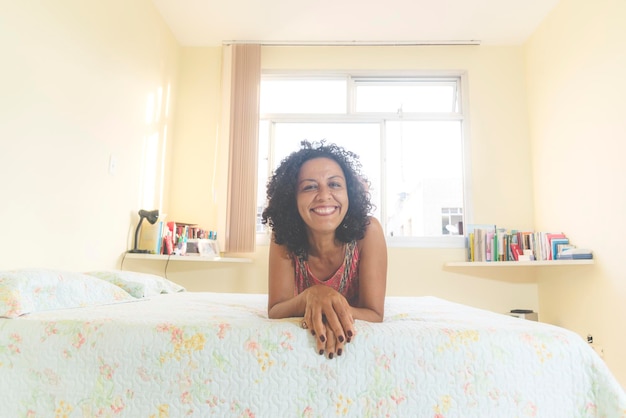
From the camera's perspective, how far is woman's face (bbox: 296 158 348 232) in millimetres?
1149

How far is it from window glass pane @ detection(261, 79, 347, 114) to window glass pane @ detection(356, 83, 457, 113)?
0.20 m

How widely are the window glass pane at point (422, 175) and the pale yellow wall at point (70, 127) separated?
2.10 metres

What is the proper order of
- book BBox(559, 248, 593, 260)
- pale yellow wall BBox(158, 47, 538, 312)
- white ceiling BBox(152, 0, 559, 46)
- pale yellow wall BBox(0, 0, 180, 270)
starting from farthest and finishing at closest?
pale yellow wall BBox(158, 47, 538, 312) < white ceiling BBox(152, 0, 559, 46) < book BBox(559, 248, 593, 260) < pale yellow wall BBox(0, 0, 180, 270)

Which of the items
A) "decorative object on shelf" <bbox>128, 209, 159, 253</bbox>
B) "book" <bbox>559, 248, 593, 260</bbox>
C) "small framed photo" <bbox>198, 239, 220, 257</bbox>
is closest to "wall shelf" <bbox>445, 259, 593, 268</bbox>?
"book" <bbox>559, 248, 593, 260</bbox>

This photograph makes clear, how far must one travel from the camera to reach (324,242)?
128cm

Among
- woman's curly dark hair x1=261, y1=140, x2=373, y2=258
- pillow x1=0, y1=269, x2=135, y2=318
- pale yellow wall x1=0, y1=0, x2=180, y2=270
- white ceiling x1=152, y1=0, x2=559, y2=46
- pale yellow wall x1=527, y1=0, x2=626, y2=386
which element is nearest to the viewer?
pillow x1=0, y1=269, x2=135, y2=318

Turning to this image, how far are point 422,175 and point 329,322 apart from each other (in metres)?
2.90

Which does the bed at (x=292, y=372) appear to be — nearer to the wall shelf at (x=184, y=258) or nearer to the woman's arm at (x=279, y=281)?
the woman's arm at (x=279, y=281)

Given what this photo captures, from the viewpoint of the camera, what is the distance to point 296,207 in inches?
49.7

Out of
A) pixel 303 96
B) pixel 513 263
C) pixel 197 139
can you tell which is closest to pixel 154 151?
pixel 197 139

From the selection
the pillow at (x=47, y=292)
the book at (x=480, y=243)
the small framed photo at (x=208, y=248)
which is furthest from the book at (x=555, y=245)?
the pillow at (x=47, y=292)

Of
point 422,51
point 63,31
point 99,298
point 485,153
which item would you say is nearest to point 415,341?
point 99,298

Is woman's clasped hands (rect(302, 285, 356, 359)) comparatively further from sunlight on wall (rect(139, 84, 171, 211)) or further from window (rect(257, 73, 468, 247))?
window (rect(257, 73, 468, 247))

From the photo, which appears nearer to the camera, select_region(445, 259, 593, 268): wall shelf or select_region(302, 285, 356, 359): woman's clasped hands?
select_region(302, 285, 356, 359): woman's clasped hands
